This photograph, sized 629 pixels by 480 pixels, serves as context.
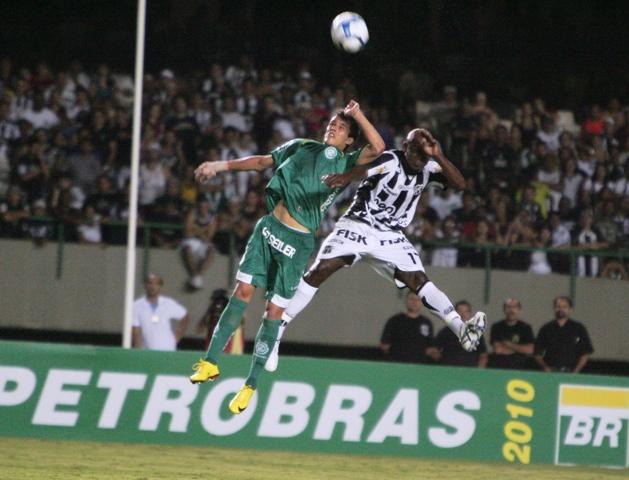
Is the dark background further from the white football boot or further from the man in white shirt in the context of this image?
the white football boot

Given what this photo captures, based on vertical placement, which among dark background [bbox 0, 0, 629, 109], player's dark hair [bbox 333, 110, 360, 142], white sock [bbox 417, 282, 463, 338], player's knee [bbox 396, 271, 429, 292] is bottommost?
white sock [bbox 417, 282, 463, 338]

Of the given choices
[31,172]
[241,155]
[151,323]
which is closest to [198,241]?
[241,155]

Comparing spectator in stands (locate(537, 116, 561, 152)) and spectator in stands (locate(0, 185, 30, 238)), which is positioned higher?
spectator in stands (locate(537, 116, 561, 152))

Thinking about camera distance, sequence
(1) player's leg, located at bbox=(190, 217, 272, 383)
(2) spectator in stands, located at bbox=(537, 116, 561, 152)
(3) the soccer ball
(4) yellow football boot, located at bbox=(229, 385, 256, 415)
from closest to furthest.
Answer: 1. (4) yellow football boot, located at bbox=(229, 385, 256, 415)
2. (1) player's leg, located at bbox=(190, 217, 272, 383)
3. (3) the soccer ball
4. (2) spectator in stands, located at bbox=(537, 116, 561, 152)

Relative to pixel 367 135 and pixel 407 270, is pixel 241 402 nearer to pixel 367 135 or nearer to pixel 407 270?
pixel 407 270

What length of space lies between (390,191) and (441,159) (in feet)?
2.20

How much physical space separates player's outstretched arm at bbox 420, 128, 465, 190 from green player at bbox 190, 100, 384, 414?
0.46 metres

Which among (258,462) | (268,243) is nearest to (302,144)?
(268,243)

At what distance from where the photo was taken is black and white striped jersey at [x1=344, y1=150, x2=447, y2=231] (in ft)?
37.0

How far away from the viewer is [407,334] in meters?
15.7

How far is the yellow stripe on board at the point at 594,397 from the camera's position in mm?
14742

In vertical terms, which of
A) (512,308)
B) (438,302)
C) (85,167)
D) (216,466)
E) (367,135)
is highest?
(367,135)

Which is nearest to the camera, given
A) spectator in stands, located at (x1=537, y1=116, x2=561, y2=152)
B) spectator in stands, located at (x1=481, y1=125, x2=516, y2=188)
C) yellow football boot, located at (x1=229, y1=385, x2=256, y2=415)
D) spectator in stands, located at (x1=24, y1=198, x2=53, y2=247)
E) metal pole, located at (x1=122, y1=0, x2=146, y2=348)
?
yellow football boot, located at (x1=229, y1=385, x2=256, y2=415)

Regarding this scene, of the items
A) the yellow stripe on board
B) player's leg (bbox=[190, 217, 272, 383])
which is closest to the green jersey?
player's leg (bbox=[190, 217, 272, 383])
